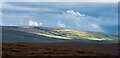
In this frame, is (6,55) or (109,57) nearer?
(109,57)

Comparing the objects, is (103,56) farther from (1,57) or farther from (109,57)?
(1,57)

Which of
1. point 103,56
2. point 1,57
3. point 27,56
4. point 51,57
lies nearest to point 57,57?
point 51,57

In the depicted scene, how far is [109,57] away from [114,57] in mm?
1124

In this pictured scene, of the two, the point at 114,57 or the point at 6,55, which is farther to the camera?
the point at 6,55

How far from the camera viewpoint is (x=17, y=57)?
142 ft

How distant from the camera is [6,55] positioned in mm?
44656

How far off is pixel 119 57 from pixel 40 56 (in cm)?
1859

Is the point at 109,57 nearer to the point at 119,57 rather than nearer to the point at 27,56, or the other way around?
the point at 119,57

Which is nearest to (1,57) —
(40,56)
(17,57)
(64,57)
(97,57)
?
(17,57)

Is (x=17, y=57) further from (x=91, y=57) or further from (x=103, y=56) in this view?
(x=103, y=56)

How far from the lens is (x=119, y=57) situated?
4250cm

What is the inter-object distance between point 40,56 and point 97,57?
44.1ft

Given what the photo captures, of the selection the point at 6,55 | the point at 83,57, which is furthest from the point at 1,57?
the point at 83,57

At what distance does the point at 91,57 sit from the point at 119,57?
6588 mm
